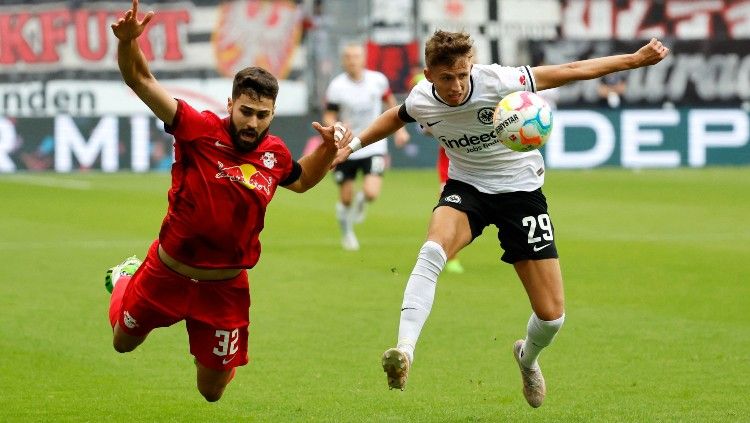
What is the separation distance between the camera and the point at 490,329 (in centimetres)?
1127

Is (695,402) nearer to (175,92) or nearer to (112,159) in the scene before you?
(112,159)

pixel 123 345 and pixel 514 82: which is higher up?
pixel 514 82

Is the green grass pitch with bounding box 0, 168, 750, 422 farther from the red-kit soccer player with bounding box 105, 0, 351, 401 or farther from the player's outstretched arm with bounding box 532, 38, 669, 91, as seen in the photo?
the player's outstretched arm with bounding box 532, 38, 669, 91

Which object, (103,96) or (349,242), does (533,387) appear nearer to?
(349,242)

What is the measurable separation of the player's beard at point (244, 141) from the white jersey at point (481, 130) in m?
1.45

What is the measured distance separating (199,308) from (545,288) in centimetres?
211

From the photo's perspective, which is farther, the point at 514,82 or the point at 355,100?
the point at 355,100

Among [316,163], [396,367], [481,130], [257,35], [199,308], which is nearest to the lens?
[396,367]

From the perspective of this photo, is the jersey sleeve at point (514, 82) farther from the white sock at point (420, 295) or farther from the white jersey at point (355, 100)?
the white jersey at point (355, 100)

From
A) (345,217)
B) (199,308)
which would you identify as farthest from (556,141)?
(199,308)

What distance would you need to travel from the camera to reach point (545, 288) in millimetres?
8383

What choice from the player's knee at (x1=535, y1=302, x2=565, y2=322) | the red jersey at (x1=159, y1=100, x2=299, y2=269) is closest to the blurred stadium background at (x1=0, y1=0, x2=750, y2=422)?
the player's knee at (x1=535, y1=302, x2=565, y2=322)

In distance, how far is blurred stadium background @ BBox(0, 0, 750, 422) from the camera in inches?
351

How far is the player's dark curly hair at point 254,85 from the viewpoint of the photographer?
7188 mm
